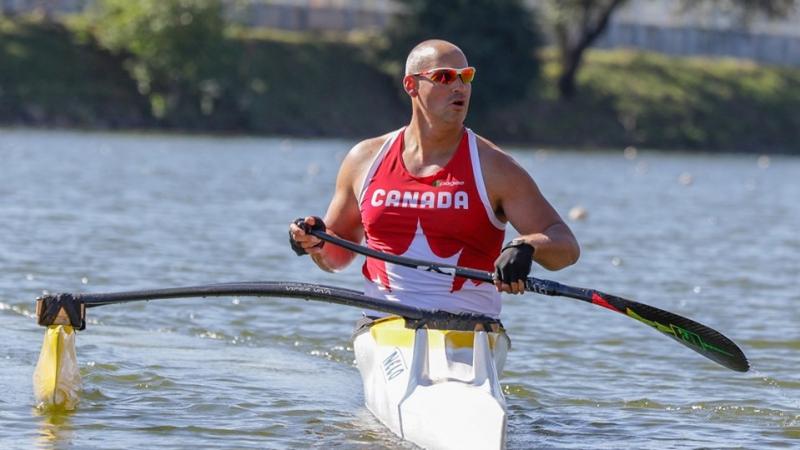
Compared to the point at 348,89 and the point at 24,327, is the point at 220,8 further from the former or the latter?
the point at 24,327

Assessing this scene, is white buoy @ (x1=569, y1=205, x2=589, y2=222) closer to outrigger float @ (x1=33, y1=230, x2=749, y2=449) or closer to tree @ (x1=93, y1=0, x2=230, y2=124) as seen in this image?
outrigger float @ (x1=33, y1=230, x2=749, y2=449)

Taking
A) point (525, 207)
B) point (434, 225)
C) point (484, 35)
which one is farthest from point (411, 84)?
Answer: point (484, 35)

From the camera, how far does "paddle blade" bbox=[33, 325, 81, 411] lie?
7531 millimetres

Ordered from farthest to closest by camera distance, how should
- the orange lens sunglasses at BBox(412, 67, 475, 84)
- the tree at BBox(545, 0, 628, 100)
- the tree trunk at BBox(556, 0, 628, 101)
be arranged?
the tree trunk at BBox(556, 0, 628, 101), the tree at BBox(545, 0, 628, 100), the orange lens sunglasses at BBox(412, 67, 475, 84)

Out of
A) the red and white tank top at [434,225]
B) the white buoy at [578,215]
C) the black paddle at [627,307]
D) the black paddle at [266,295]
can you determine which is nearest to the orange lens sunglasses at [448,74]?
the red and white tank top at [434,225]

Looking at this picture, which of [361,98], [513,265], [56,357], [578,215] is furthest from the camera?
[361,98]

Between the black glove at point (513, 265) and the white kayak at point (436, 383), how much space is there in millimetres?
494

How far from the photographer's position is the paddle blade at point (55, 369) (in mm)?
7531

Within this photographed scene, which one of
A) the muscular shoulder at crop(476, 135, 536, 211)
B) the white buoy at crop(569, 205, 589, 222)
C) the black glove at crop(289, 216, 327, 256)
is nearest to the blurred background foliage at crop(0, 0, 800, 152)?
the white buoy at crop(569, 205, 589, 222)

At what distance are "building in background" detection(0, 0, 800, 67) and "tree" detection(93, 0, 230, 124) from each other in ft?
9.00

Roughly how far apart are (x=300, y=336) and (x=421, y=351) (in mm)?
3441

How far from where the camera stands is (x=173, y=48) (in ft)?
156

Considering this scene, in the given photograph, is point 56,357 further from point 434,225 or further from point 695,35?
point 695,35

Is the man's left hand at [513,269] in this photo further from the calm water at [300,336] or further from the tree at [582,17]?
the tree at [582,17]
